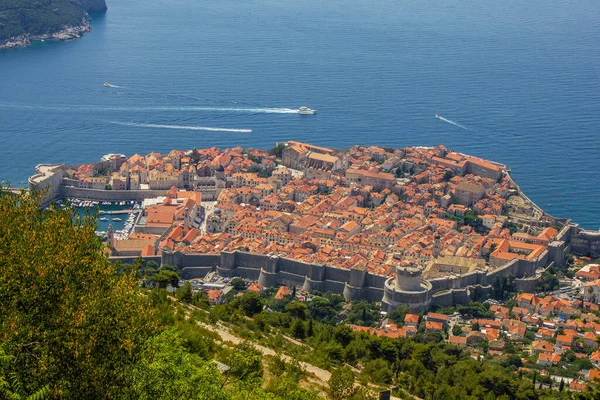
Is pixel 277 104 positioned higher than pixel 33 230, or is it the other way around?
pixel 33 230

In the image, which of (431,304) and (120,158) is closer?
(431,304)

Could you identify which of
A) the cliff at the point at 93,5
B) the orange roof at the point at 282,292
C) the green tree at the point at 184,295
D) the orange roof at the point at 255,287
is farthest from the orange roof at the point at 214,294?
the cliff at the point at 93,5

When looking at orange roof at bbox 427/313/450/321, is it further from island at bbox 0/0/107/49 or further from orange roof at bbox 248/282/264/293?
island at bbox 0/0/107/49

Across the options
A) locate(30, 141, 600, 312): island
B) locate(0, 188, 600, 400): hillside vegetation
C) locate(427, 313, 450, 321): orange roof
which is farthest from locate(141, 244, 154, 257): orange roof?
locate(0, 188, 600, 400): hillside vegetation

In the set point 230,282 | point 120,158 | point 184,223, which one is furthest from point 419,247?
point 120,158

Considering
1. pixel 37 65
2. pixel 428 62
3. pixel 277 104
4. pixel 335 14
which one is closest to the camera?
pixel 277 104

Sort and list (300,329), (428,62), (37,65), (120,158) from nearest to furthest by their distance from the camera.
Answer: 1. (300,329)
2. (120,158)
3. (37,65)
4. (428,62)

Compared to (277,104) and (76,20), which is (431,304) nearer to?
(277,104)
